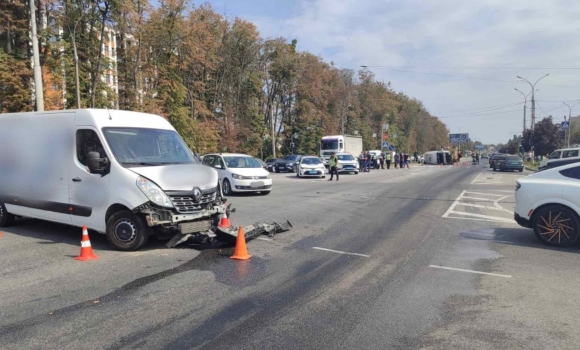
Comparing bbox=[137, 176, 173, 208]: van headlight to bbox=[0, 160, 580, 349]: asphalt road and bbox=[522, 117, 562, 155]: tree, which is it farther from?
bbox=[522, 117, 562, 155]: tree

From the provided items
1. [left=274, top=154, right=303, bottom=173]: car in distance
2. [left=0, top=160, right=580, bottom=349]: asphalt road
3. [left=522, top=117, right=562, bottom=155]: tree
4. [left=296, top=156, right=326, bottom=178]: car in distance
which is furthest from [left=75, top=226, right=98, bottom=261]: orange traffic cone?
[left=522, top=117, right=562, bottom=155]: tree

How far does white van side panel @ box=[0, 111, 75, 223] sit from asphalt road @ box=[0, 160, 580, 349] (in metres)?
0.66

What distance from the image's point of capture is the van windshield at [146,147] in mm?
7785

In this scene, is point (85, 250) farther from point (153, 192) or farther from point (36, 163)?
point (36, 163)

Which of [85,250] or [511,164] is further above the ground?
[511,164]

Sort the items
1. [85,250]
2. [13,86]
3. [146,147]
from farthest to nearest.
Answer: [13,86], [146,147], [85,250]

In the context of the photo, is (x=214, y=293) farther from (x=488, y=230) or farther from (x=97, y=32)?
(x=97, y=32)

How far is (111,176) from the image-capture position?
754cm

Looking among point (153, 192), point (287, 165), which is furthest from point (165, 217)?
point (287, 165)

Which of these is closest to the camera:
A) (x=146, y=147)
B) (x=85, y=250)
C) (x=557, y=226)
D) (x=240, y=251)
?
(x=85, y=250)

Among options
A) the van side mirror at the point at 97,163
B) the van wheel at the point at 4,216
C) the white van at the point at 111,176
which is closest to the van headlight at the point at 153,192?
the white van at the point at 111,176

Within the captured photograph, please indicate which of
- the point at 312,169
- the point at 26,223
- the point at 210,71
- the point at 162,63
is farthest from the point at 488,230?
the point at 210,71

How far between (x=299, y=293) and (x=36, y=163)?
20.9 ft

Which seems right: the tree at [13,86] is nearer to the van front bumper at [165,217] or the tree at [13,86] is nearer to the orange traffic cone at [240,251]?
the van front bumper at [165,217]
